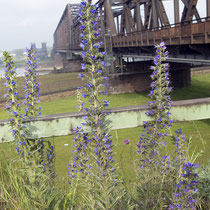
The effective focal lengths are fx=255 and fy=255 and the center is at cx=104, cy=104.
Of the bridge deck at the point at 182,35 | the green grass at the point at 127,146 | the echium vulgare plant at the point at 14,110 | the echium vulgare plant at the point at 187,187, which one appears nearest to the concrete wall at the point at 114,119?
the echium vulgare plant at the point at 14,110

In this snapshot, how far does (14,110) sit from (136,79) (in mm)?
30142

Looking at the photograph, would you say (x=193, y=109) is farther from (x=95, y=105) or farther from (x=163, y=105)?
(x=95, y=105)

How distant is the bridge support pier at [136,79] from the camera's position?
31.5 m

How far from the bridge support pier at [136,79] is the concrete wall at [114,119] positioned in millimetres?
29098

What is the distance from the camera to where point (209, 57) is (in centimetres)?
1312

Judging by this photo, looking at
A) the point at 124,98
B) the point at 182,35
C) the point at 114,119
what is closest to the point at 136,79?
the point at 124,98

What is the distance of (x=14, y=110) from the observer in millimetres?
2338

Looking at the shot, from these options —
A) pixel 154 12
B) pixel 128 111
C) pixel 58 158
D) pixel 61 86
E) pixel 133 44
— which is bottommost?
pixel 58 158

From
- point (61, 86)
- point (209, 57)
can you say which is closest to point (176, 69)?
point (61, 86)

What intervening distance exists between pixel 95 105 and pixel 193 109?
1.00m

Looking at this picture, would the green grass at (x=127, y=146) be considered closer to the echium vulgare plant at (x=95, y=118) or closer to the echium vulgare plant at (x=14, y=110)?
the echium vulgare plant at (x=14, y=110)

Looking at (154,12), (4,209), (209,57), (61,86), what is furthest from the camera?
(61,86)

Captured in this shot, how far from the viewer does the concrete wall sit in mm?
2297

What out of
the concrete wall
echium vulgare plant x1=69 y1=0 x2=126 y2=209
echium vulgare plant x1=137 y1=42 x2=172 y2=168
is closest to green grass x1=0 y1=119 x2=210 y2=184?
echium vulgare plant x1=137 y1=42 x2=172 y2=168
